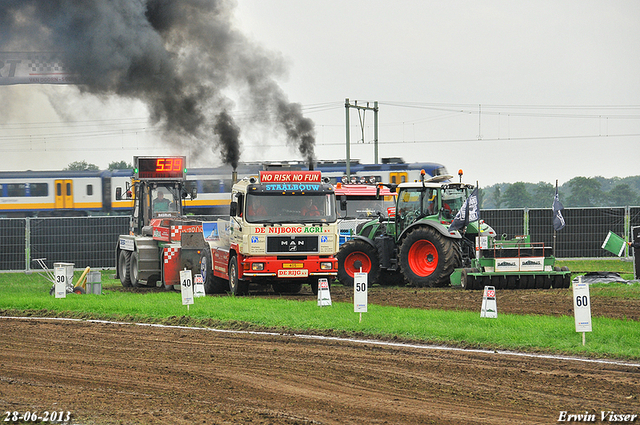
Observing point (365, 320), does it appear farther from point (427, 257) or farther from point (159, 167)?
point (159, 167)

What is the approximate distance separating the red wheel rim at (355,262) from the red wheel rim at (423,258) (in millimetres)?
1311

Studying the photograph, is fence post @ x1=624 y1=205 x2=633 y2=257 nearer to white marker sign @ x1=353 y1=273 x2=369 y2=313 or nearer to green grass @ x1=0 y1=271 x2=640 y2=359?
green grass @ x1=0 y1=271 x2=640 y2=359

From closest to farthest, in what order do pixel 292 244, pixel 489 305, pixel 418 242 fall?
pixel 489 305 → pixel 292 244 → pixel 418 242

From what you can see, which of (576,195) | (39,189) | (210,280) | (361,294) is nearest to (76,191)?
(39,189)

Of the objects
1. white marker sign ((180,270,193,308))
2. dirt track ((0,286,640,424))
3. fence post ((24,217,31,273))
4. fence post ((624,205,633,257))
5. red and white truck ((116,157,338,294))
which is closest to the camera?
dirt track ((0,286,640,424))

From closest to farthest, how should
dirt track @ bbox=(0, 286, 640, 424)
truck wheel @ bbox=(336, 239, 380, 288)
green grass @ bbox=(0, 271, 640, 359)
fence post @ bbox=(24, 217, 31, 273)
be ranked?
dirt track @ bbox=(0, 286, 640, 424) → green grass @ bbox=(0, 271, 640, 359) → truck wheel @ bbox=(336, 239, 380, 288) → fence post @ bbox=(24, 217, 31, 273)

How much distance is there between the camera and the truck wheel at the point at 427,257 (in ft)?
64.7

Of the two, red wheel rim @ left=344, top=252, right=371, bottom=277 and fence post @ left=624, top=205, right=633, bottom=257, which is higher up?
fence post @ left=624, top=205, right=633, bottom=257

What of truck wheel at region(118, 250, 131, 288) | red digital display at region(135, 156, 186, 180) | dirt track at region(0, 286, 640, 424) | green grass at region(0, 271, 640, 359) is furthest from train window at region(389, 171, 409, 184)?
dirt track at region(0, 286, 640, 424)

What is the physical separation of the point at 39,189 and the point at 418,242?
32462 mm

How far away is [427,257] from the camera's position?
2047cm

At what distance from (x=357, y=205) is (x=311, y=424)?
69.6 ft

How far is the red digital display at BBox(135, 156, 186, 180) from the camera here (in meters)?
22.6

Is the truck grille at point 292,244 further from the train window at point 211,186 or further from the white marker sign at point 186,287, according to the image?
the train window at point 211,186
